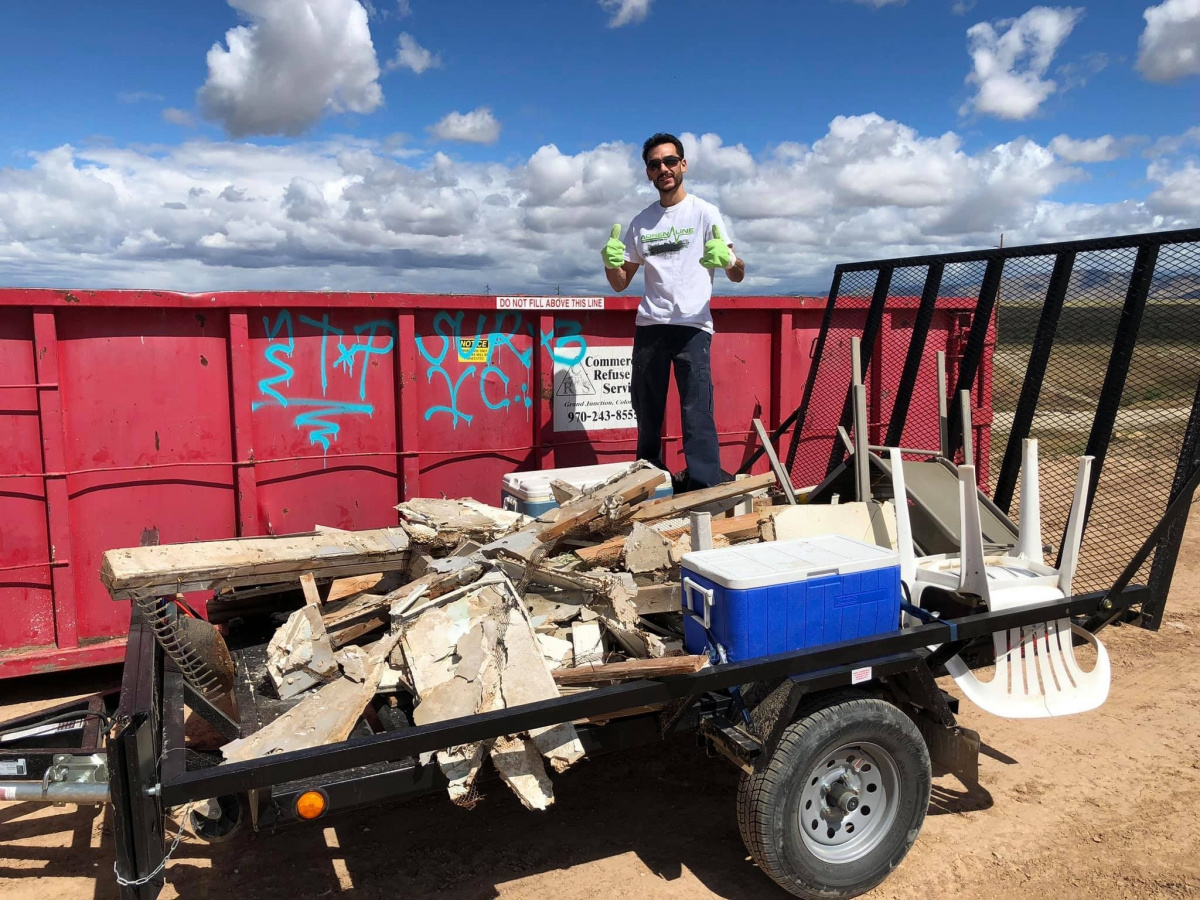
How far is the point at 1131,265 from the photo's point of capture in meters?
4.14

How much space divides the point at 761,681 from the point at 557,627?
35.2 inches

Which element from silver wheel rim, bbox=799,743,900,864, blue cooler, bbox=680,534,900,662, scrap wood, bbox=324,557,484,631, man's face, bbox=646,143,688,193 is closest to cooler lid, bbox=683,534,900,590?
blue cooler, bbox=680,534,900,662

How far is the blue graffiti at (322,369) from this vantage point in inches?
211

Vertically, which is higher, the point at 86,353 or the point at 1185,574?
the point at 86,353

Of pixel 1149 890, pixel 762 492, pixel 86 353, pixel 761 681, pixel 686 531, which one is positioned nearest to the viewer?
pixel 761 681

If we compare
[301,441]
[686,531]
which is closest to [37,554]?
[301,441]

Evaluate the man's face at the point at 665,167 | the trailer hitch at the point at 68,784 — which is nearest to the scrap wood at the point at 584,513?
the trailer hitch at the point at 68,784

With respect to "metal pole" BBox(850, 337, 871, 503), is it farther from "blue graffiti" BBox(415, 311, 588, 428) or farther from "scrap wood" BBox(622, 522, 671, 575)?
"blue graffiti" BBox(415, 311, 588, 428)

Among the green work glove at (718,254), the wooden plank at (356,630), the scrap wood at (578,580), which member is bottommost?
the wooden plank at (356,630)

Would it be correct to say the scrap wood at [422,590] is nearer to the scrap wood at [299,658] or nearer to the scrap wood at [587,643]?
the scrap wood at [299,658]

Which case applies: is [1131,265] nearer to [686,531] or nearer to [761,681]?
[686,531]

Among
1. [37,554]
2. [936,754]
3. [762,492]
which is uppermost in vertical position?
[762,492]

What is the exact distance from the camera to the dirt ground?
347 cm

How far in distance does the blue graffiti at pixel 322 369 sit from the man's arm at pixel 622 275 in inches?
55.3
